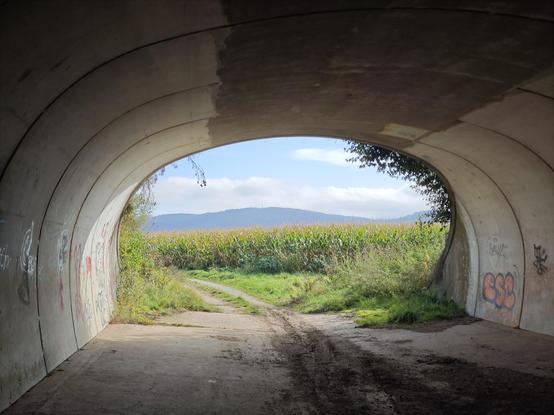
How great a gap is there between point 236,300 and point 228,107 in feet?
43.6

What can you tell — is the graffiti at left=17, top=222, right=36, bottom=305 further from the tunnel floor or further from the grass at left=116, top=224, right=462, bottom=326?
the grass at left=116, top=224, right=462, bottom=326

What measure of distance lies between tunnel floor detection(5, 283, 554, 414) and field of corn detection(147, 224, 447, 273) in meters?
12.6

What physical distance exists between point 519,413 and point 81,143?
586 cm

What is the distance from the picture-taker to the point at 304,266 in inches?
1221

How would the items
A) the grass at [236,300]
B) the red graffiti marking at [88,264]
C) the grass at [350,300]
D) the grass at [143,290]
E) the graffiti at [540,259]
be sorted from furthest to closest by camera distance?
the grass at [236,300], the grass at [143,290], the grass at [350,300], the red graffiti marking at [88,264], the graffiti at [540,259]

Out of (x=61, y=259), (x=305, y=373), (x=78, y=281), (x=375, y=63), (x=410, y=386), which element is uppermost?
(x=375, y=63)

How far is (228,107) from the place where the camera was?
9008mm

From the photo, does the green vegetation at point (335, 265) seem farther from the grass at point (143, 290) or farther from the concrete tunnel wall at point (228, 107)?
the grass at point (143, 290)

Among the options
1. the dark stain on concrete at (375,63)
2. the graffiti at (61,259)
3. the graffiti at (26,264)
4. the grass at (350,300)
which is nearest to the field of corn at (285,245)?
the grass at (350,300)

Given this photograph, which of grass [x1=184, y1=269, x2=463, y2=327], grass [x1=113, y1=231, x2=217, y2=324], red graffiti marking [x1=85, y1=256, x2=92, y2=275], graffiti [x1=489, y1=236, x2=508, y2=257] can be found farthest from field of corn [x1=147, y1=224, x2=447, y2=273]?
red graffiti marking [x1=85, y1=256, x2=92, y2=275]

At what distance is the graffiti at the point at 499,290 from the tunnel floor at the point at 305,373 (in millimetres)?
529

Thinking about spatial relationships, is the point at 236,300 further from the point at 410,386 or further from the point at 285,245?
the point at 410,386

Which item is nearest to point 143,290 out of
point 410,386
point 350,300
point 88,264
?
point 88,264

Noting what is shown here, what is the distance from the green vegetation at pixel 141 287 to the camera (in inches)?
587
